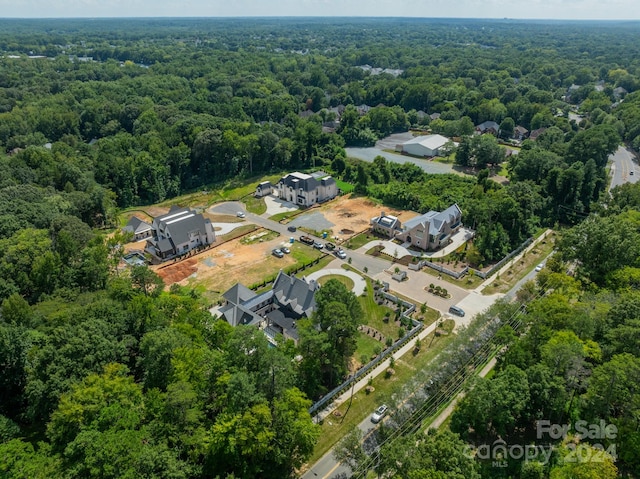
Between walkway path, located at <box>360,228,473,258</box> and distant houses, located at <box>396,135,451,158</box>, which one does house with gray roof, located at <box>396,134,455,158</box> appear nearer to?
distant houses, located at <box>396,135,451,158</box>

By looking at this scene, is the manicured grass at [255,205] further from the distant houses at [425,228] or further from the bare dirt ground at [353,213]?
the distant houses at [425,228]

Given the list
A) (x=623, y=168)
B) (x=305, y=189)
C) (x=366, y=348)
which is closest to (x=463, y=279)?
(x=366, y=348)

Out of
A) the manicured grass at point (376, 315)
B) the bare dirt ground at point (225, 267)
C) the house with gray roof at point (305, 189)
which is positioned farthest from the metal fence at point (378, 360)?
the house with gray roof at point (305, 189)

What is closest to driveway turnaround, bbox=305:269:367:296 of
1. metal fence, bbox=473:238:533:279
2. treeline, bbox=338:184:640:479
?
metal fence, bbox=473:238:533:279

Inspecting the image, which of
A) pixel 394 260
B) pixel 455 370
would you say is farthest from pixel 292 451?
pixel 394 260

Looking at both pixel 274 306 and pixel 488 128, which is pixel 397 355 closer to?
pixel 274 306
